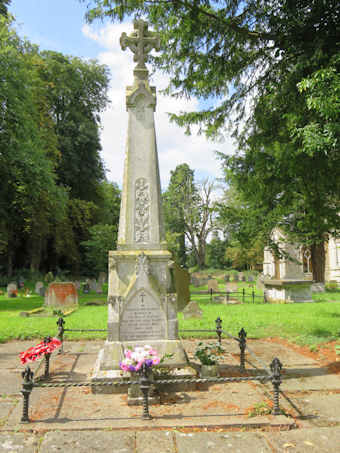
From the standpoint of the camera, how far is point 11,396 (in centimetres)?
516

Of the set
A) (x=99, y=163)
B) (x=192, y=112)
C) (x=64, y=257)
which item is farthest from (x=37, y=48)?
(x=192, y=112)

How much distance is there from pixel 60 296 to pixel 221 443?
12.8 m

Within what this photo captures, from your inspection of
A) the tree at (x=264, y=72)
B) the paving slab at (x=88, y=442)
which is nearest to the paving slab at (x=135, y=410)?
the paving slab at (x=88, y=442)

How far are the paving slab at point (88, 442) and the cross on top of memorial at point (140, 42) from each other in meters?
5.99

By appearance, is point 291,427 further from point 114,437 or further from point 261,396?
point 114,437

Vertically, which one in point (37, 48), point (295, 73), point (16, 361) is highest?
point (37, 48)

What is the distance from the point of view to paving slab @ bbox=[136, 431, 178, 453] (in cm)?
358

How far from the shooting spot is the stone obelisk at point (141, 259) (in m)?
5.83

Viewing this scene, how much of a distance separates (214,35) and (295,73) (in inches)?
86.9

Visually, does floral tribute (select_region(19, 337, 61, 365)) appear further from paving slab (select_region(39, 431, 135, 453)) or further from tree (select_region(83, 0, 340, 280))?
tree (select_region(83, 0, 340, 280))

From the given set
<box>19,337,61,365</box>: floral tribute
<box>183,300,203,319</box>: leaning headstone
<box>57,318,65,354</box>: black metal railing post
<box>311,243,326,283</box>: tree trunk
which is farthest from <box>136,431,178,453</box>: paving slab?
<box>311,243,326,283</box>: tree trunk

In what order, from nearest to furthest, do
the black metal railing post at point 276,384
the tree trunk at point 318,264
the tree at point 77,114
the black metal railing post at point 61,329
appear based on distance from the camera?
the black metal railing post at point 276,384, the black metal railing post at point 61,329, the tree trunk at point 318,264, the tree at point 77,114

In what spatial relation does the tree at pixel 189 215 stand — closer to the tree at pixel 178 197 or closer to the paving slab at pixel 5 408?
the tree at pixel 178 197

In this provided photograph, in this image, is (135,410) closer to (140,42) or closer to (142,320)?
(142,320)
